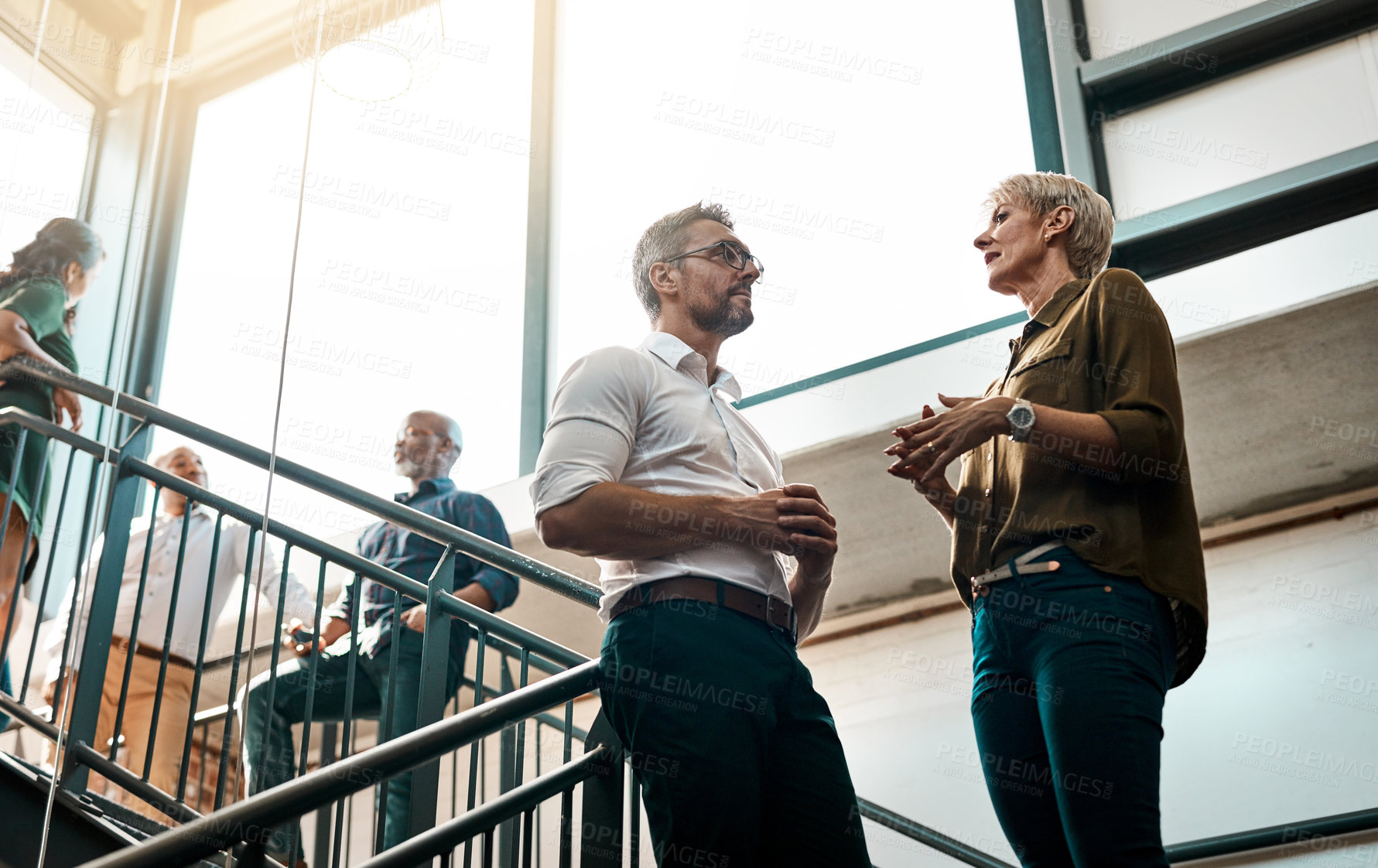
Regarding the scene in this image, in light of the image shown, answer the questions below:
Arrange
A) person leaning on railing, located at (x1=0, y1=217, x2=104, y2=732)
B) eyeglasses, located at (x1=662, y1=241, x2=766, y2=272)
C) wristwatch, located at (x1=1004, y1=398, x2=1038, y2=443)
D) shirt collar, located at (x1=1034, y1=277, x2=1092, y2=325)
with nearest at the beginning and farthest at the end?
wristwatch, located at (x1=1004, y1=398, x2=1038, y2=443), shirt collar, located at (x1=1034, y1=277, x2=1092, y2=325), eyeglasses, located at (x1=662, y1=241, x2=766, y2=272), person leaning on railing, located at (x1=0, y1=217, x2=104, y2=732)

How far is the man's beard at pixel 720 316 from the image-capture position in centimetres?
204

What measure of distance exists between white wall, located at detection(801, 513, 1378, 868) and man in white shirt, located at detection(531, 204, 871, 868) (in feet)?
8.85

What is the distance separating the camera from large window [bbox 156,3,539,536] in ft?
19.5

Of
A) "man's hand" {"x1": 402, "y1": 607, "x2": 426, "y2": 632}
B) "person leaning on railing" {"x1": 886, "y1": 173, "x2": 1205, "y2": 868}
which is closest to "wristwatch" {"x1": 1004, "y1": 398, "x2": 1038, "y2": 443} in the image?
"person leaning on railing" {"x1": 886, "y1": 173, "x2": 1205, "y2": 868}

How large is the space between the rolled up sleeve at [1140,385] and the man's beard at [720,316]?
0.61m

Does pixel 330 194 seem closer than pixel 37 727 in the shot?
No

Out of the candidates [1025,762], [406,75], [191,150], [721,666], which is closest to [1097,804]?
[1025,762]

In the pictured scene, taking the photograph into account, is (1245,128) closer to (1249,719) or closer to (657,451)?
(1249,719)

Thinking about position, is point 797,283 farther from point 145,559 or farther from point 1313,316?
point 145,559

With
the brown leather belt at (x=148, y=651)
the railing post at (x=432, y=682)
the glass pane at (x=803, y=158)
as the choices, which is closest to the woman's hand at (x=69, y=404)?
the brown leather belt at (x=148, y=651)

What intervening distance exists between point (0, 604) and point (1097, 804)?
281 cm

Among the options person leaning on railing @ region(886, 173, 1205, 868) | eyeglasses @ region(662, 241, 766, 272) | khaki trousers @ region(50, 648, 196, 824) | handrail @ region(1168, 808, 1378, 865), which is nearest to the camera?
person leaning on railing @ region(886, 173, 1205, 868)

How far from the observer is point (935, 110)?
4906 mm

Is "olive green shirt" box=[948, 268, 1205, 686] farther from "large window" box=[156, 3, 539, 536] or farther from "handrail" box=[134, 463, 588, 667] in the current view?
"large window" box=[156, 3, 539, 536]
